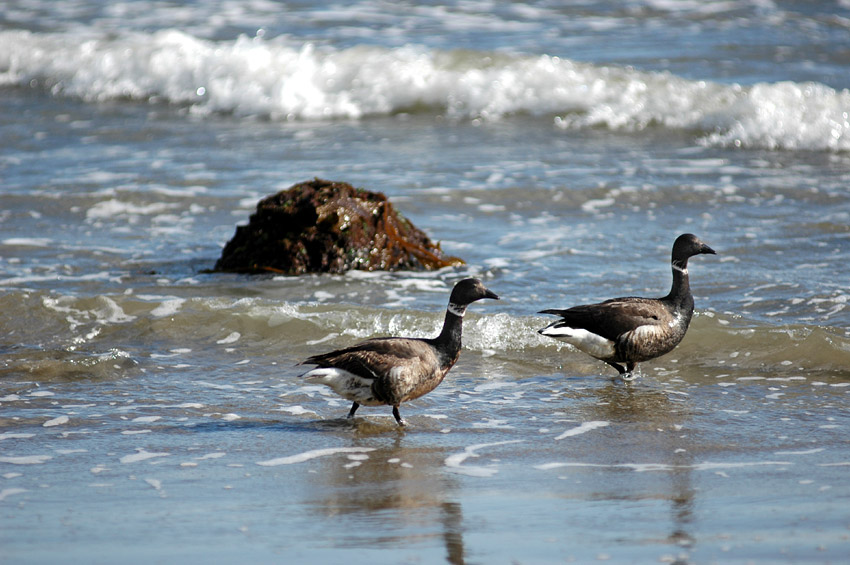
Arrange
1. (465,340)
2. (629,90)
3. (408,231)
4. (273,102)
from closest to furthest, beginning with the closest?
(465,340) → (408,231) → (629,90) → (273,102)

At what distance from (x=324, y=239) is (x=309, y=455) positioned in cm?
515

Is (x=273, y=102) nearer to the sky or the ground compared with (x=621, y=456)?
nearer to the sky

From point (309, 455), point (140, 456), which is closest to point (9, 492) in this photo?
point (140, 456)

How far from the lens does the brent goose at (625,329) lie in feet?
26.7

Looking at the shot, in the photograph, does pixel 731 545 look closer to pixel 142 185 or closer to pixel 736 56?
pixel 142 185

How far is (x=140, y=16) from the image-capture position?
83.0 ft

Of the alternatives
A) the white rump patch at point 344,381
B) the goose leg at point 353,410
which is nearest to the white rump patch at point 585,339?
the goose leg at point 353,410

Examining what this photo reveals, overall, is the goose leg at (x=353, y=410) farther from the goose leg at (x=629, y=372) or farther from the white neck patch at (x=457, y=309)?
the goose leg at (x=629, y=372)

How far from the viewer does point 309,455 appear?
21.0ft

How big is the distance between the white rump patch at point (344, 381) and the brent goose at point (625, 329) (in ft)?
6.18

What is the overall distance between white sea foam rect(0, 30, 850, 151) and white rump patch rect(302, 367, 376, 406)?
464 inches

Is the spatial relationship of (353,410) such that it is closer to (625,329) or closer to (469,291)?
(469,291)

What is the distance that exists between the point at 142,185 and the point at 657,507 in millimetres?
11257

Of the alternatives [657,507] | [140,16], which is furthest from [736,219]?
[140,16]
